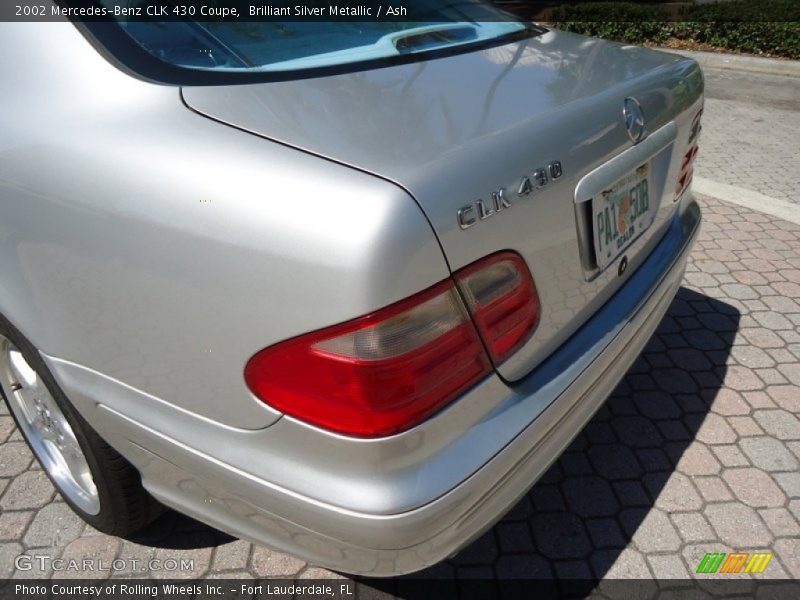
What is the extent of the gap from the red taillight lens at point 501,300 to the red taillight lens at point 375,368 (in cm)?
4

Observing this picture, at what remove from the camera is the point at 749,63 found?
30.3 feet

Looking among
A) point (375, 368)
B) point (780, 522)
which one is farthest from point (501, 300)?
point (780, 522)

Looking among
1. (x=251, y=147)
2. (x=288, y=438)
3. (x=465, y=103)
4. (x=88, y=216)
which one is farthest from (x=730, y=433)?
(x=88, y=216)

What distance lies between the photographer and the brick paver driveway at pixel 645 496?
1908 millimetres

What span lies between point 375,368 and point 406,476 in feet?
0.75

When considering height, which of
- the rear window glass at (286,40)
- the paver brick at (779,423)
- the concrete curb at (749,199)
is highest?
the rear window glass at (286,40)

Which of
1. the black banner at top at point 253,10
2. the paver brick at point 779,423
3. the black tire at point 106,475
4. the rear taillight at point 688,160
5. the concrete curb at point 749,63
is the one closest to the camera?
the black banner at top at point 253,10

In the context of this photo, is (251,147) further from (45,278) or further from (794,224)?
(794,224)

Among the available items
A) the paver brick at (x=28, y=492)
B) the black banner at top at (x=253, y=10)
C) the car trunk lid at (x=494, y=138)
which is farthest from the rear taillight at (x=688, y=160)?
the paver brick at (x=28, y=492)

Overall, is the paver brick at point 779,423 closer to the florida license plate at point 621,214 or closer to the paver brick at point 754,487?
the paver brick at point 754,487

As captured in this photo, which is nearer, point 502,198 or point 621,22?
point 502,198

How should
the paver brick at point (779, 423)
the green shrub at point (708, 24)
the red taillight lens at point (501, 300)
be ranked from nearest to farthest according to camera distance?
1. the red taillight lens at point (501, 300)
2. the paver brick at point (779, 423)
3. the green shrub at point (708, 24)

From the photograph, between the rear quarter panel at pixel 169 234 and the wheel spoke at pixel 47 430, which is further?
the wheel spoke at pixel 47 430

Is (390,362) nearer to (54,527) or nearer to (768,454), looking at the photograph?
(54,527)
